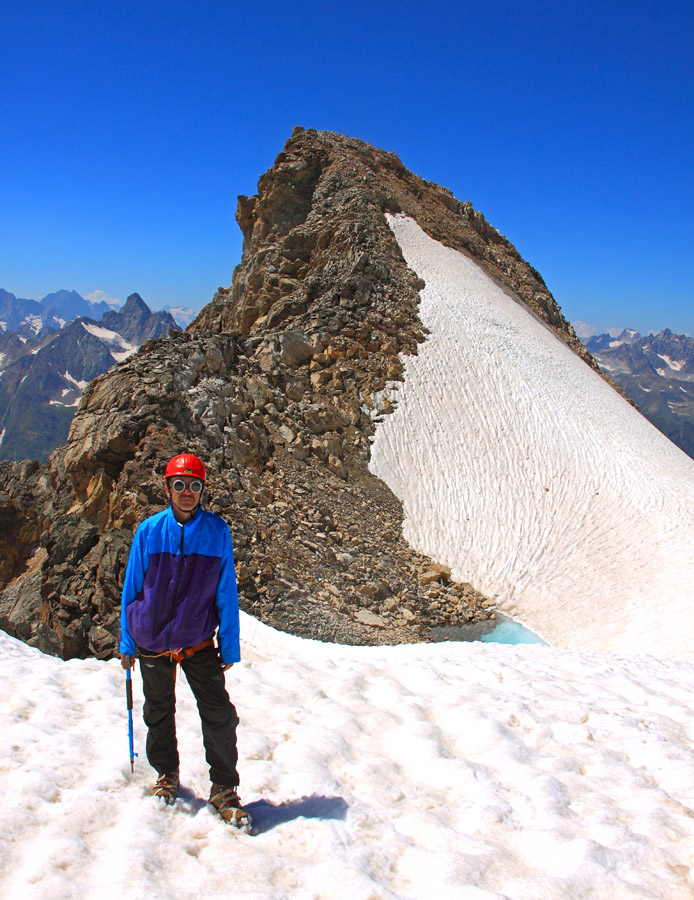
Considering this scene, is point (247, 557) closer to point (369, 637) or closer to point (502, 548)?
point (369, 637)

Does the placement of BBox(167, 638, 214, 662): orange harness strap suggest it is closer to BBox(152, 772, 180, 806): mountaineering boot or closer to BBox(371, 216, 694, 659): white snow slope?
BBox(152, 772, 180, 806): mountaineering boot

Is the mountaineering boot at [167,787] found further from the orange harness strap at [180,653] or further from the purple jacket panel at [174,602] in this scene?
the purple jacket panel at [174,602]

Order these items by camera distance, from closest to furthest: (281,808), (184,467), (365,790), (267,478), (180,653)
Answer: (184,467) < (180,653) < (281,808) < (365,790) < (267,478)

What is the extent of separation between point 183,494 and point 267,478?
1153cm

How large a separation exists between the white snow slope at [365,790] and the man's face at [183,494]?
2174 millimetres

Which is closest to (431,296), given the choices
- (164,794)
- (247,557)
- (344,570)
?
(344,570)

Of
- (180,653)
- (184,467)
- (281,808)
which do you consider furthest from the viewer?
(281,808)

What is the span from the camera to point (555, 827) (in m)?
4.46

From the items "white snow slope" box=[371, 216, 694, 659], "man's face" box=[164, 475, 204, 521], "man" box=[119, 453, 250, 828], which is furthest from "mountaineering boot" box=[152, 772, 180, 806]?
"white snow slope" box=[371, 216, 694, 659]

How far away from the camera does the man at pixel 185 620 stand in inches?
170

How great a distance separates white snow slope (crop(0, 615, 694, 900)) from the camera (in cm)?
369

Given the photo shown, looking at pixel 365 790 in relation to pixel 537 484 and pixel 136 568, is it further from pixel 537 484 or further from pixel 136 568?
pixel 537 484

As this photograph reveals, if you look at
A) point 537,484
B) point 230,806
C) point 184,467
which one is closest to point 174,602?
point 184,467

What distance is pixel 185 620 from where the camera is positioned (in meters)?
4.33
